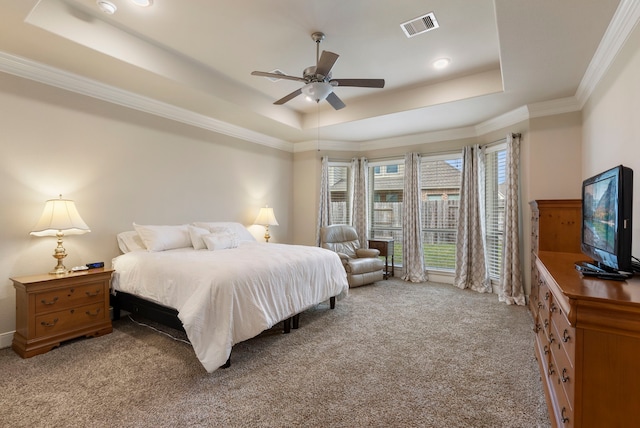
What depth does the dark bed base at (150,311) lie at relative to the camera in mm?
2631

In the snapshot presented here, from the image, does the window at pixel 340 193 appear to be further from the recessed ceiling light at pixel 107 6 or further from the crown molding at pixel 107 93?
the recessed ceiling light at pixel 107 6

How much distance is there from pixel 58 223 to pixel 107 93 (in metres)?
1.63

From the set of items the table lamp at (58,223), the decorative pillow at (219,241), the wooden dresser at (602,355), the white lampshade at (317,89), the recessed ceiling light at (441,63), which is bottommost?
the wooden dresser at (602,355)

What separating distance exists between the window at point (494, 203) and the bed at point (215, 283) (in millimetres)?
2618

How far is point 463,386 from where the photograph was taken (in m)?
2.18

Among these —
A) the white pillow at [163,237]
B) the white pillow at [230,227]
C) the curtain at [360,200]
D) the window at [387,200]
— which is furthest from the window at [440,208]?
the white pillow at [163,237]

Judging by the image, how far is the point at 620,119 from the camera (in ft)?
7.77

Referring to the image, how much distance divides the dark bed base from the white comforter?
0.10m

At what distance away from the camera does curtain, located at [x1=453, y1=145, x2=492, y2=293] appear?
4781 millimetres

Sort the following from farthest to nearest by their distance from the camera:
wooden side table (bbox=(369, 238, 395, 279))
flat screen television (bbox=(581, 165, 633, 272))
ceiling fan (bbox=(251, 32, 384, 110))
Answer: wooden side table (bbox=(369, 238, 395, 279)) → ceiling fan (bbox=(251, 32, 384, 110)) → flat screen television (bbox=(581, 165, 633, 272))

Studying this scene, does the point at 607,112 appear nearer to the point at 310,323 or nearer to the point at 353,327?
the point at 353,327

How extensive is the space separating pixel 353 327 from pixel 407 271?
2.54 metres

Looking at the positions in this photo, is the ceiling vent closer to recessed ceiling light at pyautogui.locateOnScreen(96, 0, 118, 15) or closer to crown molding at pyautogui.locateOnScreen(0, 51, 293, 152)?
recessed ceiling light at pyautogui.locateOnScreen(96, 0, 118, 15)

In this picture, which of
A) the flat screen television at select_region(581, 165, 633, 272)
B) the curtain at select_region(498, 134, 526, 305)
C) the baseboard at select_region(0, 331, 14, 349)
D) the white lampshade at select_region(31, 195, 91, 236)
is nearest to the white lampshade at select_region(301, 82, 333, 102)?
the flat screen television at select_region(581, 165, 633, 272)
